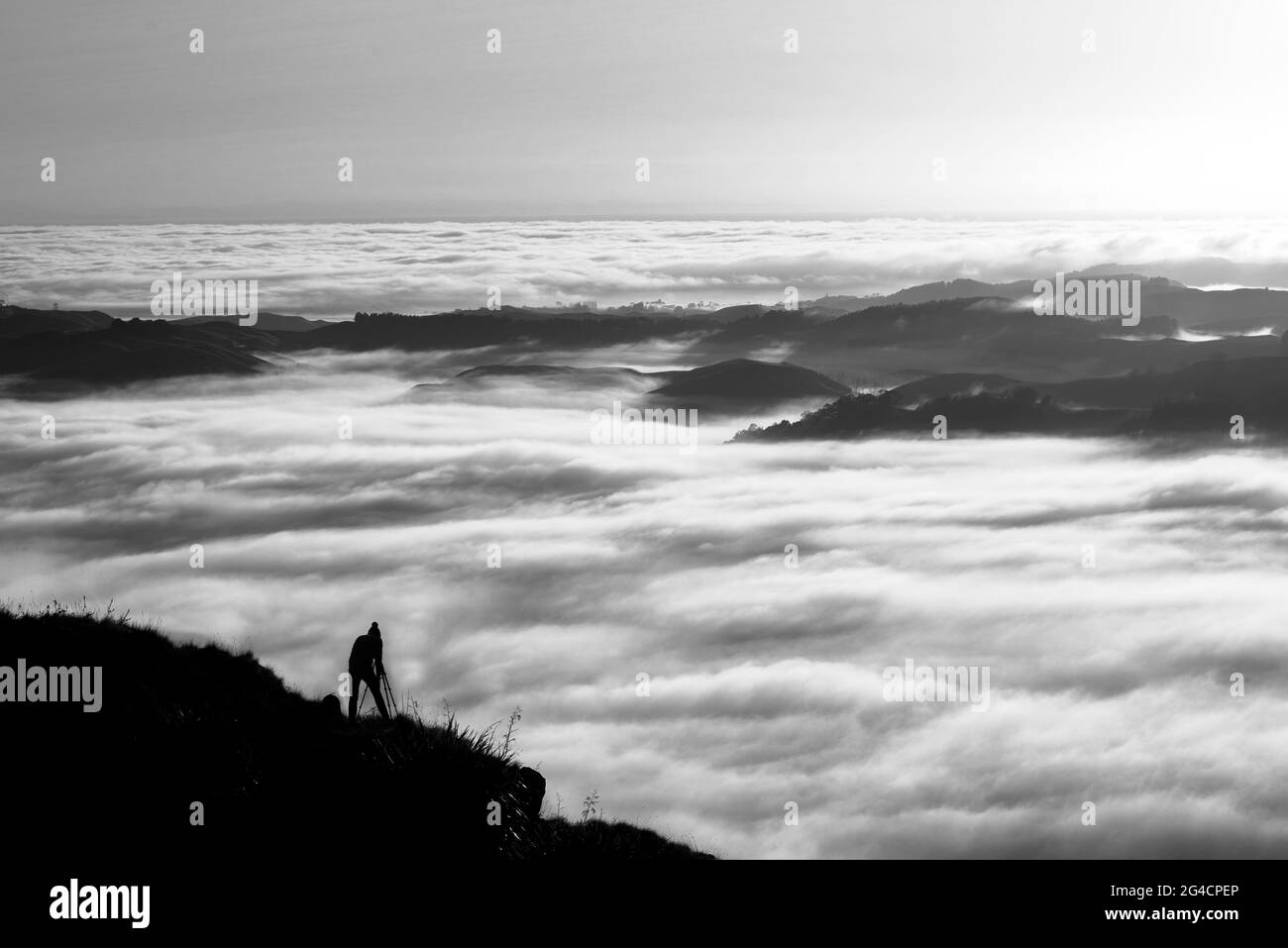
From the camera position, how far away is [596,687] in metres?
132

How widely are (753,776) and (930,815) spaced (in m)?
16.2

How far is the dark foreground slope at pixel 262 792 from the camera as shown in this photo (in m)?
13.5

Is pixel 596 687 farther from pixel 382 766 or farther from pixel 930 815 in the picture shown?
pixel 382 766

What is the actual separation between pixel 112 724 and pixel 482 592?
161102 millimetres

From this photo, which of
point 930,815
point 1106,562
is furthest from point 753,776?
point 1106,562

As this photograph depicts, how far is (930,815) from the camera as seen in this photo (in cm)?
9744

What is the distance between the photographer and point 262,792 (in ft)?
47.0

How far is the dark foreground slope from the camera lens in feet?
44.2
